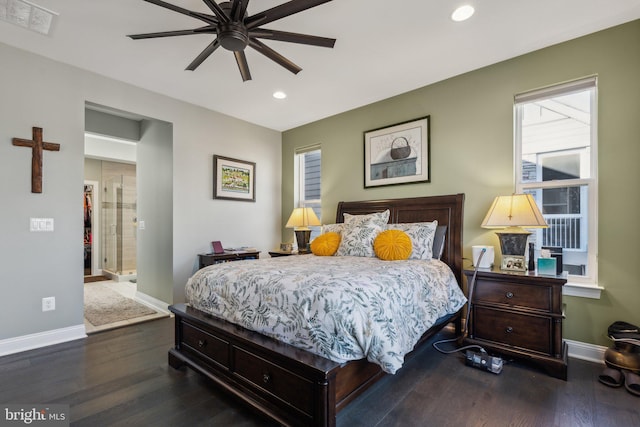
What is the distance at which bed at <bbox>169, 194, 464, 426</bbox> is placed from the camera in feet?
4.95

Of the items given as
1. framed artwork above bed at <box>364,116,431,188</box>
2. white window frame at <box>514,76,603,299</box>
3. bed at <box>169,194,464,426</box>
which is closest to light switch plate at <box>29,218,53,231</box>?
bed at <box>169,194,464,426</box>

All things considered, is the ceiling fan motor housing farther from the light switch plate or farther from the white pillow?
the light switch plate

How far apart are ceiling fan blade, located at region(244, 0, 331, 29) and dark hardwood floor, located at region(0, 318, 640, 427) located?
2.43 metres

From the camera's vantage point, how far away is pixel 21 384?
2174 millimetres

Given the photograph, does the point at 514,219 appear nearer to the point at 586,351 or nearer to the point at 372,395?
the point at 586,351

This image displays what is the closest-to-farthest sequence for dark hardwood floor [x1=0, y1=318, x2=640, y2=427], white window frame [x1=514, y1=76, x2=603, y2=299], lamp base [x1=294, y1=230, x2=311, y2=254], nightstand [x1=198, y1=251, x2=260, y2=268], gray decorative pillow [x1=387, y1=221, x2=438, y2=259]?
1. dark hardwood floor [x1=0, y1=318, x2=640, y2=427]
2. white window frame [x1=514, y1=76, x2=603, y2=299]
3. gray decorative pillow [x1=387, y1=221, x2=438, y2=259]
4. nightstand [x1=198, y1=251, x2=260, y2=268]
5. lamp base [x1=294, y1=230, x2=311, y2=254]

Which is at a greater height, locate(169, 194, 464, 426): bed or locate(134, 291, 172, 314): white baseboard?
locate(169, 194, 464, 426): bed

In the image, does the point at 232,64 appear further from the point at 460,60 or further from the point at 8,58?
the point at 460,60

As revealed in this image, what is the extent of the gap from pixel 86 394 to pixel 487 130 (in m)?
4.03

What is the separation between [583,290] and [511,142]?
145 centimetres

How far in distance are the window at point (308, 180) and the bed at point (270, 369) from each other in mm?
2614

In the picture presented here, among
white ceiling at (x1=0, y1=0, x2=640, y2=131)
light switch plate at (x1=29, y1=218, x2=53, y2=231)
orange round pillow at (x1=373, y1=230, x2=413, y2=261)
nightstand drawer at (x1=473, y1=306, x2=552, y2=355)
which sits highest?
white ceiling at (x1=0, y1=0, x2=640, y2=131)

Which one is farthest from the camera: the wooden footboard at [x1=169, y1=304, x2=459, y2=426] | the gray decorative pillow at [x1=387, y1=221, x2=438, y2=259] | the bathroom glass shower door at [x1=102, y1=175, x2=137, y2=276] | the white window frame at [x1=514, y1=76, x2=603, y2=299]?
the bathroom glass shower door at [x1=102, y1=175, x2=137, y2=276]

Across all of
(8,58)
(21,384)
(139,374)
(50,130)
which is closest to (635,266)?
(139,374)
